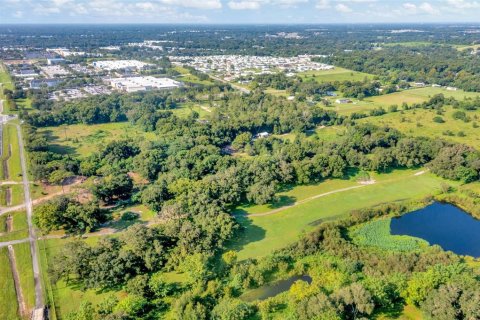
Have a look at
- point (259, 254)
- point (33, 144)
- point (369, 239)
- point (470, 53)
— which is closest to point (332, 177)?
point (369, 239)

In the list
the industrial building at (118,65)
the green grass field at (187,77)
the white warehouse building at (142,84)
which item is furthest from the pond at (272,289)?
the industrial building at (118,65)

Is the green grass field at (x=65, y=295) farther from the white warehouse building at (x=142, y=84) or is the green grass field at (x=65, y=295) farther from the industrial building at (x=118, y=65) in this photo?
the industrial building at (x=118, y=65)

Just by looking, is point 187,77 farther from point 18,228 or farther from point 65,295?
point 65,295

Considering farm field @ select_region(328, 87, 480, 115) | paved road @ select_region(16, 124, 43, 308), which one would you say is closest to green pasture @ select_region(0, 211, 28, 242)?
paved road @ select_region(16, 124, 43, 308)

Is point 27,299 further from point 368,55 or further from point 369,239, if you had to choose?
point 368,55

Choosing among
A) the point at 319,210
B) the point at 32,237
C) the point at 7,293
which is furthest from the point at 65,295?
the point at 319,210

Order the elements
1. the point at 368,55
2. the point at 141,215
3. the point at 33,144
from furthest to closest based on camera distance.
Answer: the point at 368,55
the point at 33,144
the point at 141,215

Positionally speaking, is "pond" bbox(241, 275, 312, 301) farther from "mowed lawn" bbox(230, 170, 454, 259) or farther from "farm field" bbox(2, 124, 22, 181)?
"farm field" bbox(2, 124, 22, 181)
